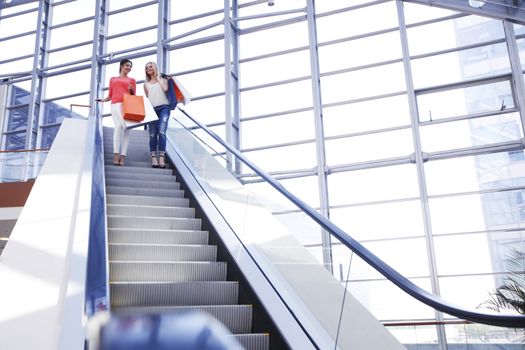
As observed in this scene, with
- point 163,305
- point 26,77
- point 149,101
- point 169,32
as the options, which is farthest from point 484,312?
point 26,77

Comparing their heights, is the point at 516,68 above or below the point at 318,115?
above

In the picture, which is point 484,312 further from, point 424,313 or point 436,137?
point 436,137

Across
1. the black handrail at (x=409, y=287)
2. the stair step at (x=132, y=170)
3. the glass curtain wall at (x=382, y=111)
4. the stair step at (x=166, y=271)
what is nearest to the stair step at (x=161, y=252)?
the stair step at (x=166, y=271)

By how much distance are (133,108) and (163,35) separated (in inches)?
341

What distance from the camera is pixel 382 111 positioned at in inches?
459

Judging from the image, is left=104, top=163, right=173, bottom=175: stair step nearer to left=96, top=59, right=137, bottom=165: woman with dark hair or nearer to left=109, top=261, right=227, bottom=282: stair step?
left=96, top=59, right=137, bottom=165: woman with dark hair

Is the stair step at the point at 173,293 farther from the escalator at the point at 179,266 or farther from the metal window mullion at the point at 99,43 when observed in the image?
the metal window mullion at the point at 99,43

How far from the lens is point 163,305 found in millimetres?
3584

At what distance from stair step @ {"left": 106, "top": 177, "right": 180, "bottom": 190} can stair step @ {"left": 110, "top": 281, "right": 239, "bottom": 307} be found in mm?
2661

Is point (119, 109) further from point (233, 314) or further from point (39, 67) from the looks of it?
point (39, 67)

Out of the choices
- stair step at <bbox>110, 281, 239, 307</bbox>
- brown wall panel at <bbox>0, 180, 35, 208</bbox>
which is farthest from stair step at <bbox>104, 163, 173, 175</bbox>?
brown wall panel at <bbox>0, 180, 35, 208</bbox>

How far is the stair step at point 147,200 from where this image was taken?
541 centimetres

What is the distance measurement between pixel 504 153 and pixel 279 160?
17.0 feet

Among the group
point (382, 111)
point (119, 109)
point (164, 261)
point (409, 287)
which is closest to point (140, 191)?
point (119, 109)
